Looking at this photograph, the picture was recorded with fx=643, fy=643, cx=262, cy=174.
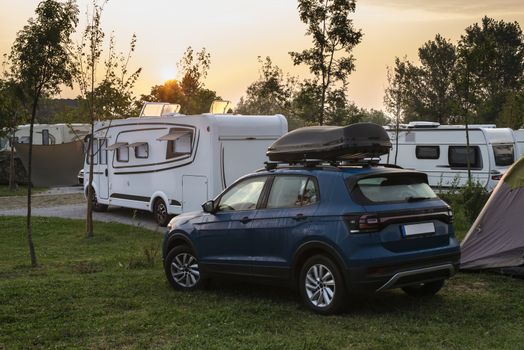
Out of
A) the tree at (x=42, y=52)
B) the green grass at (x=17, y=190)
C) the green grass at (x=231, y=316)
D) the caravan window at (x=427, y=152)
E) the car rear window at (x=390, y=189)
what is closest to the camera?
the green grass at (x=231, y=316)

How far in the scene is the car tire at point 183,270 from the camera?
7824 millimetres

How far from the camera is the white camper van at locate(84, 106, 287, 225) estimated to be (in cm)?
1408

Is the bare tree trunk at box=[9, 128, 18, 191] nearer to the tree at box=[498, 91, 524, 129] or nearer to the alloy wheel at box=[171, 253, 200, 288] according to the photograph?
the alloy wheel at box=[171, 253, 200, 288]

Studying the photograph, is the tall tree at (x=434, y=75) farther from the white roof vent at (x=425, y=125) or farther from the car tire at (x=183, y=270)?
the car tire at (x=183, y=270)

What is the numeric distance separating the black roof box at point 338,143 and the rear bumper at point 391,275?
1.42 m

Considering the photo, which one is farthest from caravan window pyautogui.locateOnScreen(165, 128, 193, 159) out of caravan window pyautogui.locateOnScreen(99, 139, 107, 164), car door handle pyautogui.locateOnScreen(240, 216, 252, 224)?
car door handle pyautogui.locateOnScreen(240, 216, 252, 224)

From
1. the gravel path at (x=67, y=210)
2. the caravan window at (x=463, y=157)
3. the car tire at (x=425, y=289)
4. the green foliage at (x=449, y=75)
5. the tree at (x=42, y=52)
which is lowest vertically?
the gravel path at (x=67, y=210)

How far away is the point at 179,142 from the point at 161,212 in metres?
1.95

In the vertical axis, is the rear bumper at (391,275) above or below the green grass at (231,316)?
above

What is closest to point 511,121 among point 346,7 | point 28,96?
point 346,7

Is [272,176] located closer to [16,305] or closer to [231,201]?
[231,201]

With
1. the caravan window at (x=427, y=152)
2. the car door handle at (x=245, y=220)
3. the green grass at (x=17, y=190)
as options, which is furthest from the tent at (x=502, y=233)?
the green grass at (x=17, y=190)

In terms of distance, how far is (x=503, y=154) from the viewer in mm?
18000

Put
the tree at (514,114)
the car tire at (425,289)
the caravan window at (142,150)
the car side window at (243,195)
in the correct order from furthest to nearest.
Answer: the tree at (514,114)
the caravan window at (142,150)
the car side window at (243,195)
the car tire at (425,289)
